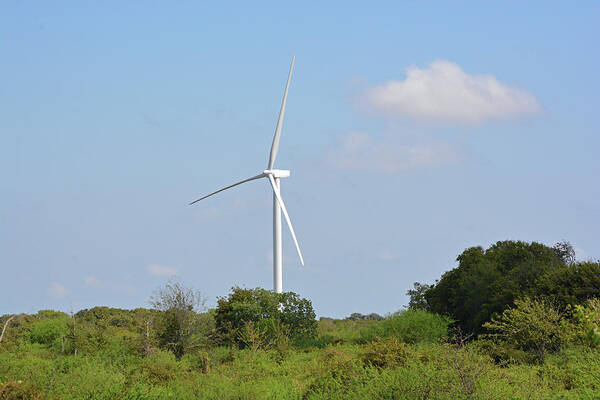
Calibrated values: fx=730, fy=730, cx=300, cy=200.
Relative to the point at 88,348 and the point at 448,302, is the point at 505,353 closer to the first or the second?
the point at 448,302

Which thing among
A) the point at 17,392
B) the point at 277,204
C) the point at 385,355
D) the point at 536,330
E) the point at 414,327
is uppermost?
the point at 277,204

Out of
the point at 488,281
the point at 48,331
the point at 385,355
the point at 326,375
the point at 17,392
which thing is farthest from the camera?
the point at 48,331

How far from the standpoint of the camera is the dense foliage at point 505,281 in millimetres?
45250

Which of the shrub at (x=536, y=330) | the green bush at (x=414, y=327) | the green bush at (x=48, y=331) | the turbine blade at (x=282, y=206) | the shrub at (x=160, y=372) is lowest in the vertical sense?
the shrub at (x=160, y=372)

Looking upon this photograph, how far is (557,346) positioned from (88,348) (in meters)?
28.7

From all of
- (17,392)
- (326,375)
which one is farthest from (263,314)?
(17,392)

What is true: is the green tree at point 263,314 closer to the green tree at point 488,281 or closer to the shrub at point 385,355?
the green tree at point 488,281

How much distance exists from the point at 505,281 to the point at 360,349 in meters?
15.5

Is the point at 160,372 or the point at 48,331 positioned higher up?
the point at 48,331

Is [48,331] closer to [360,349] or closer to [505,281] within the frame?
[360,349]

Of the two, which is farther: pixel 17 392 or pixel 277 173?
pixel 277 173

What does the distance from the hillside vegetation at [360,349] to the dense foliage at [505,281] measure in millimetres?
105

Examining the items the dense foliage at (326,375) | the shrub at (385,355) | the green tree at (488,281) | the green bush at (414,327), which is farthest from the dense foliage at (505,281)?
the shrub at (385,355)

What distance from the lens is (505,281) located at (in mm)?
49188
